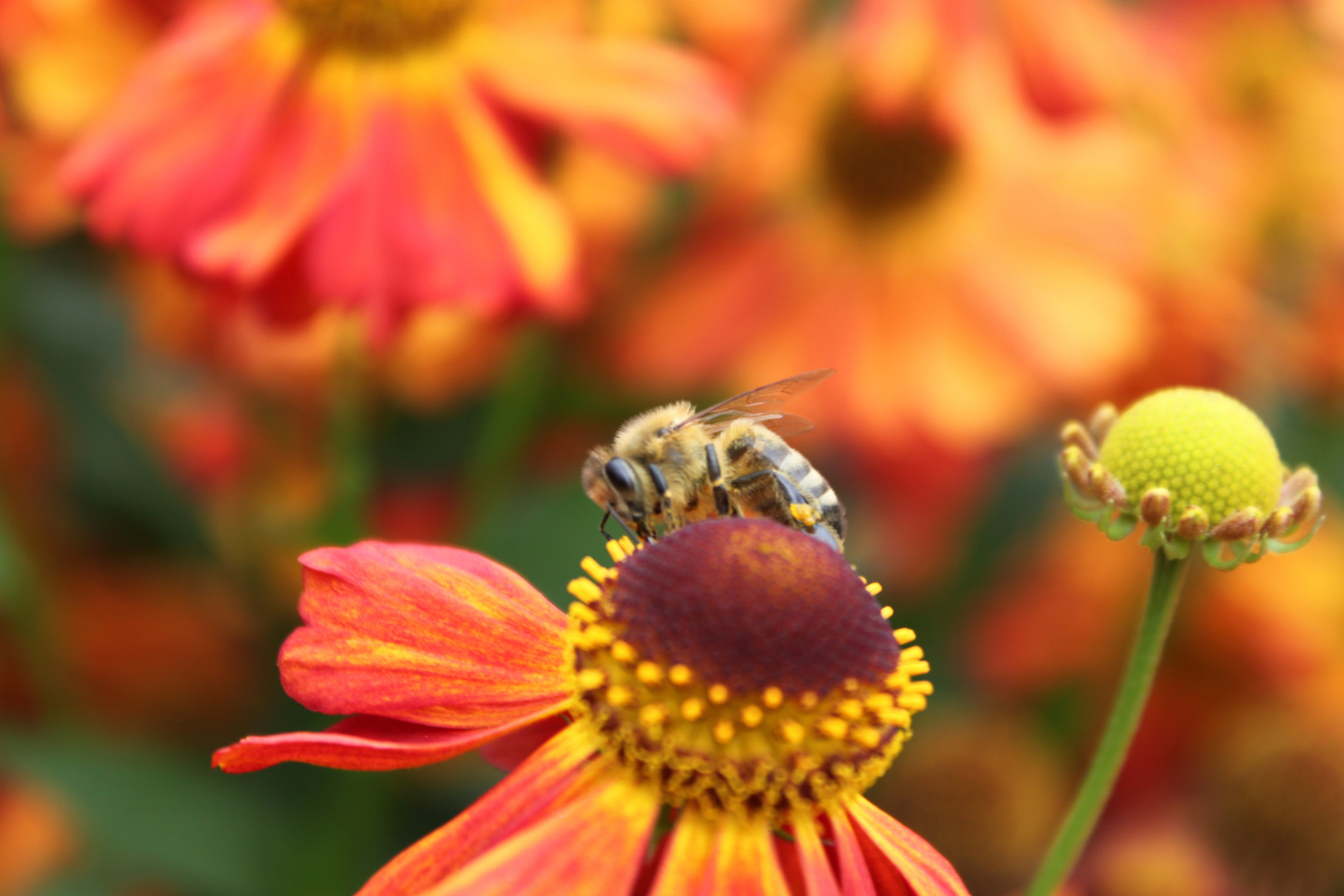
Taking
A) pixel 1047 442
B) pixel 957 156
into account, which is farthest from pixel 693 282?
pixel 1047 442

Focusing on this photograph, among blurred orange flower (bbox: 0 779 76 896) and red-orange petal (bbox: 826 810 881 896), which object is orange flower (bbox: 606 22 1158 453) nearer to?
blurred orange flower (bbox: 0 779 76 896)

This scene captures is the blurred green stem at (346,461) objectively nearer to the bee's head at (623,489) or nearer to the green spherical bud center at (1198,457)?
the bee's head at (623,489)

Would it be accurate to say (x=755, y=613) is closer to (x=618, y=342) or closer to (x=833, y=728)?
(x=833, y=728)

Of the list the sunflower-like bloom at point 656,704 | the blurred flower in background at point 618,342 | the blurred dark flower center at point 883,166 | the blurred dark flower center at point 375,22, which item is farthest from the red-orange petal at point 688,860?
the blurred dark flower center at point 883,166

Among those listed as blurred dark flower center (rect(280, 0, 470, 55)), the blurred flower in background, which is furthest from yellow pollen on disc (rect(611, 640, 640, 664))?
blurred dark flower center (rect(280, 0, 470, 55))

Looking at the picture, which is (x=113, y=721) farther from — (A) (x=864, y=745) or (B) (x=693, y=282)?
(A) (x=864, y=745)
